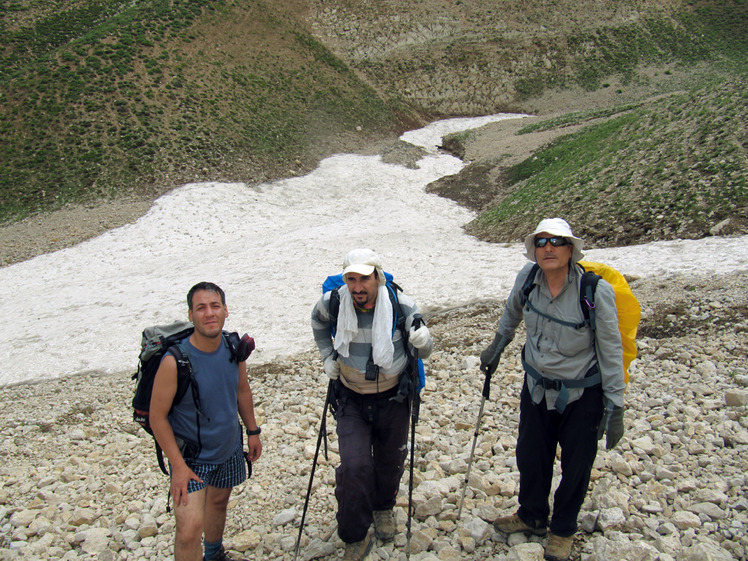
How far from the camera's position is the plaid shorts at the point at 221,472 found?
438 cm

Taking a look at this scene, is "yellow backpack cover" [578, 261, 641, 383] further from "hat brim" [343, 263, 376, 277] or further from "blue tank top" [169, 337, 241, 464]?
"blue tank top" [169, 337, 241, 464]

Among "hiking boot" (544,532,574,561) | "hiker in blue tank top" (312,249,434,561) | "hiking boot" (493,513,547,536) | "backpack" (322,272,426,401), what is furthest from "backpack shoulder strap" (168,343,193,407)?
"hiking boot" (544,532,574,561)

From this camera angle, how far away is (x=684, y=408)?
6.17m

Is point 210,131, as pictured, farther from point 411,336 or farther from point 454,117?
point 411,336

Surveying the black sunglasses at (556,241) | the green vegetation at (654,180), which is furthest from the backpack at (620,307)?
the green vegetation at (654,180)

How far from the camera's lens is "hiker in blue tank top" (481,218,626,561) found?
414 centimetres

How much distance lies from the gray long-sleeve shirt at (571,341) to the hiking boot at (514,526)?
1.25 m

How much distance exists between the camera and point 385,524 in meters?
5.10

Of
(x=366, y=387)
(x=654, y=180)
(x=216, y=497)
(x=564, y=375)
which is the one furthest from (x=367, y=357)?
(x=654, y=180)

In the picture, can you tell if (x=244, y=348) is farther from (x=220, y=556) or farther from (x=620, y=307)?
(x=620, y=307)

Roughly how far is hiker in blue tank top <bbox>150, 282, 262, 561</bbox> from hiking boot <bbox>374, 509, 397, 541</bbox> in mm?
1434

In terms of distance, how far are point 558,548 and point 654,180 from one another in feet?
45.7

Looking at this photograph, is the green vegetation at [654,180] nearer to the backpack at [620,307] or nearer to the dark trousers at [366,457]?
the backpack at [620,307]

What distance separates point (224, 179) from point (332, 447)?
79.9 feet
